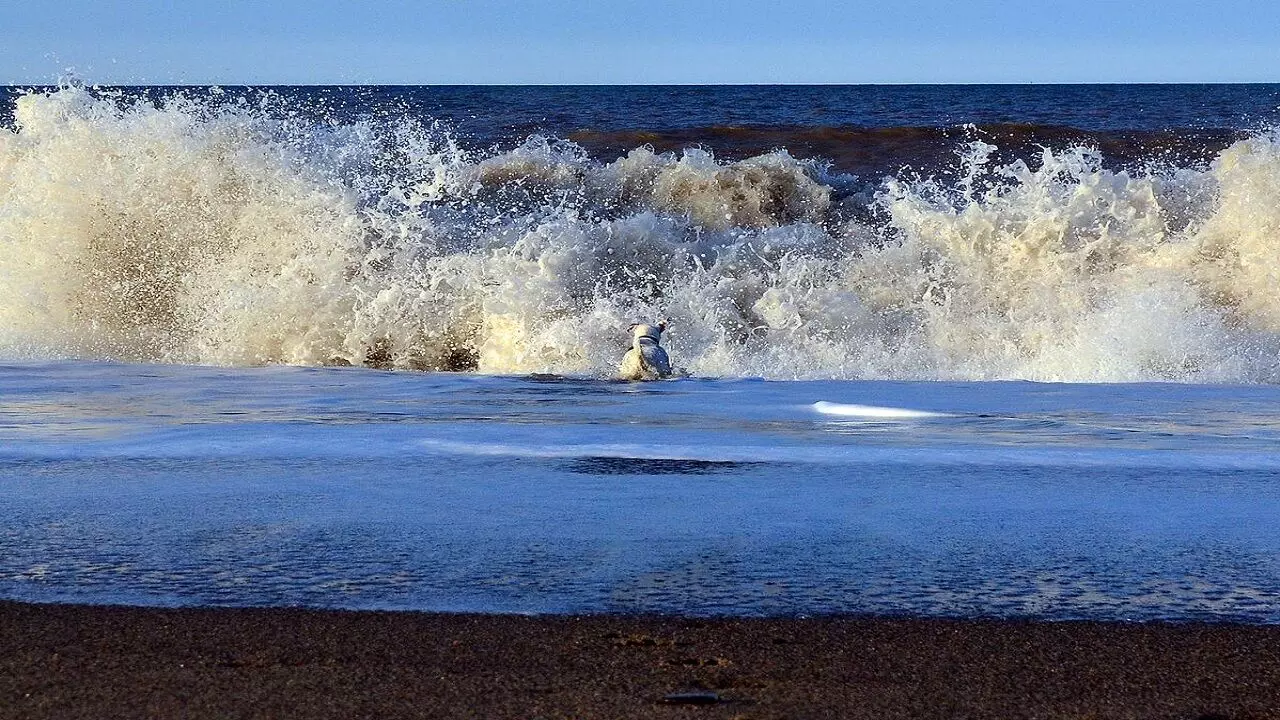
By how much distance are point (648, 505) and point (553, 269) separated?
5.92 meters

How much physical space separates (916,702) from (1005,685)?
180 mm

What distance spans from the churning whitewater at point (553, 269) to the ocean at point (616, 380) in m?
0.03

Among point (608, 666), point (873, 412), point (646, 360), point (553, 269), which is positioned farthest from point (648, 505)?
point (553, 269)

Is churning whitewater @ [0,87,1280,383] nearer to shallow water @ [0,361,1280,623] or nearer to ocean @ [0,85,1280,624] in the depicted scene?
ocean @ [0,85,1280,624]

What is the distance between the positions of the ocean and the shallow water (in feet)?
0.05

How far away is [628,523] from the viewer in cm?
350

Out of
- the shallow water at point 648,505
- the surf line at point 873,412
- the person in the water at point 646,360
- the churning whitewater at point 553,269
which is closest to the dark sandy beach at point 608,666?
the shallow water at point 648,505

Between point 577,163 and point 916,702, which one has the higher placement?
point 577,163

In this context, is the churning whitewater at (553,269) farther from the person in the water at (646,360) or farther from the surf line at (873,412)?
the surf line at (873,412)

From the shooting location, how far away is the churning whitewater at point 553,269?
8812mm

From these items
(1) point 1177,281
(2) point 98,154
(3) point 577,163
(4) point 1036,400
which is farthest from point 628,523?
(3) point 577,163

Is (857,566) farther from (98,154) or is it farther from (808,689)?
(98,154)

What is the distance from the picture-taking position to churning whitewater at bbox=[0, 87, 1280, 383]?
8812mm

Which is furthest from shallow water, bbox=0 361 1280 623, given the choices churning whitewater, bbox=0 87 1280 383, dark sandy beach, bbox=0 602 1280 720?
churning whitewater, bbox=0 87 1280 383
